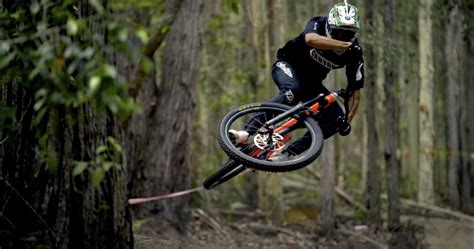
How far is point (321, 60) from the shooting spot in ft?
25.8

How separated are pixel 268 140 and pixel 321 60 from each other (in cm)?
112

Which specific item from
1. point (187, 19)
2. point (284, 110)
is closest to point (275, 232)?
point (187, 19)

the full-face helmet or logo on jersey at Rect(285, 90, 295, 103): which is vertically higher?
the full-face helmet

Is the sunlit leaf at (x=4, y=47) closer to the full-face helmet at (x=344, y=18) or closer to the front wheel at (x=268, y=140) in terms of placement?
the front wheel at (x=268, y=140)

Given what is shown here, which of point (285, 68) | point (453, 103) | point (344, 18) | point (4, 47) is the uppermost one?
point (344, 18)

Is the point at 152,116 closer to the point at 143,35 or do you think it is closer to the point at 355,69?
the point at 355,69

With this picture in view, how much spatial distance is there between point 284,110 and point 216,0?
38.2 feet

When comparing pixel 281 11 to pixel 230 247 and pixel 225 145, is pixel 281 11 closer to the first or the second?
pixel 230 247

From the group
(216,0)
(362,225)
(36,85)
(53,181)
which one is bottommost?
(362,225)

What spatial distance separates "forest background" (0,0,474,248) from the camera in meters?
4.43

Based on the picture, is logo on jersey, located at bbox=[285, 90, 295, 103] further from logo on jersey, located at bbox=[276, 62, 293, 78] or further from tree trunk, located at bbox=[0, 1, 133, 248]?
tree trunk, located at bbox=[0, 1, 133, 248]

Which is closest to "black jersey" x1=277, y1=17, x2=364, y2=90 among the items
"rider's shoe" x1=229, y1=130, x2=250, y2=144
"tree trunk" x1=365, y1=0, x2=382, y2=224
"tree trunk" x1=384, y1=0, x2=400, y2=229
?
"rider's shoe" x1=229, y1=130, x2=250, y2=144

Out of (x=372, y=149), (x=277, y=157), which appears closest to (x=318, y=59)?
(x=277, y=157)

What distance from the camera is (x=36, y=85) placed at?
15.0ft
